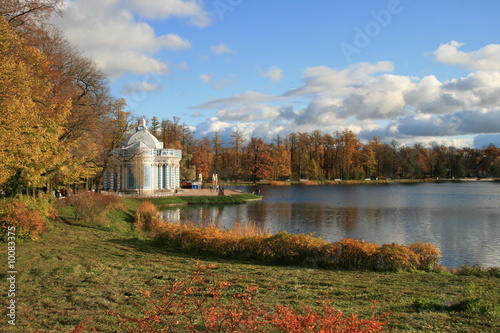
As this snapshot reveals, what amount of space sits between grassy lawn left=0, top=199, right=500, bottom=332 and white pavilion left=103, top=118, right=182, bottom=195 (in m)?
29.1

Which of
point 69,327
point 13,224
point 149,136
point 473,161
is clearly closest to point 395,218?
point 13,224

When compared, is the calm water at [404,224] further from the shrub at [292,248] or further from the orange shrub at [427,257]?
the shrub at [292,248]

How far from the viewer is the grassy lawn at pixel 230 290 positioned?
19.3 ft

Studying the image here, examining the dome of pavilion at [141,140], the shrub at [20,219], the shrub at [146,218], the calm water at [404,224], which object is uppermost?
the dome of pavilion at [141,140]

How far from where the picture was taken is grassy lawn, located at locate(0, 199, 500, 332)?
232 inches

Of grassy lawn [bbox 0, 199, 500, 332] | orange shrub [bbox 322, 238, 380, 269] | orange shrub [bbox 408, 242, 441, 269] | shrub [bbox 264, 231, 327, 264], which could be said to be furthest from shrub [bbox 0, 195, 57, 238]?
orange shrub [bbox 408, 242, 441, 269]

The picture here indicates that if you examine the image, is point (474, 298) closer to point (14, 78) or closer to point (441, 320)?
point (441, 320)

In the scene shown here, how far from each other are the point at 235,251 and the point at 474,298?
7104mm

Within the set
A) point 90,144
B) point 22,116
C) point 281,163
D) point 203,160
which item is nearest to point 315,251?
point 22,116

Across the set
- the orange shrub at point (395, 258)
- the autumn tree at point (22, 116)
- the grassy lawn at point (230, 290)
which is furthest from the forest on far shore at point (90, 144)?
the orange shrub at point (395, 258)

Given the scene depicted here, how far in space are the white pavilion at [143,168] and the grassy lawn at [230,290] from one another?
95.4 ft

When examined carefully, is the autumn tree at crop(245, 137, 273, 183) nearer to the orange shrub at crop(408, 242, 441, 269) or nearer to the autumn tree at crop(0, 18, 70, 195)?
the autumn tree at crop(0, 18, 70, 195)

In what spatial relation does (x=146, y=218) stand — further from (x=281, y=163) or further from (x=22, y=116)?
(x=281, y=163)

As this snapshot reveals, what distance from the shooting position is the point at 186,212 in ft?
105
